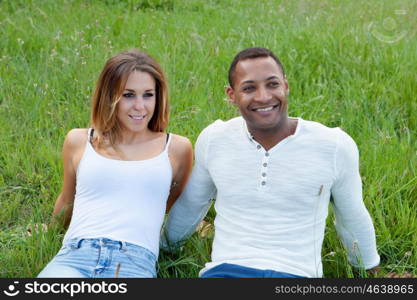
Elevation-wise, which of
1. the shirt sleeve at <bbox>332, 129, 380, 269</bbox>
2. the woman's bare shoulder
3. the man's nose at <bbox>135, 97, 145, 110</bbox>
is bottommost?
the shirt sleeve at <bbox>332, 129, 380, 269</bbox>

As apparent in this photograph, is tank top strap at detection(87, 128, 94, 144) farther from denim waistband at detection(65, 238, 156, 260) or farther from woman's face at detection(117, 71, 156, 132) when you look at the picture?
denim waistband at detection(65, 238, 156, 260)

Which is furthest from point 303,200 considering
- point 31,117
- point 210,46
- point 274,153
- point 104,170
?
point 210,46

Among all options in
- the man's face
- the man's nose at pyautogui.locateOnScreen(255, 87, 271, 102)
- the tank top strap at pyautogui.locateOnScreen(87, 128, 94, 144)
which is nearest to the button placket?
the man's face

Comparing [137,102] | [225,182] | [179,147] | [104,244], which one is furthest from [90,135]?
[225,182]

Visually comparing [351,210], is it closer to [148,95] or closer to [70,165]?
[148,95]

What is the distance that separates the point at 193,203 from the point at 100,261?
0.59m

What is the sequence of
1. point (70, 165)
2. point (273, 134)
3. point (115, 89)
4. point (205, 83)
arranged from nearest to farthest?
point (273, 134) → point (115, 89) → point (70, 165) → point (205, 83)

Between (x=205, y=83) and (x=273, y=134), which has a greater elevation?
(x=205, y=83)

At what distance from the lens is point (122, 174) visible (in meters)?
2.87

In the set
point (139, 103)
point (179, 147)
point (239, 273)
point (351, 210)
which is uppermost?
point (139, 103)

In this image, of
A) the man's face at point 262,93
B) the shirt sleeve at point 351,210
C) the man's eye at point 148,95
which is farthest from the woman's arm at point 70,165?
the shirt sleeve at point 351,210

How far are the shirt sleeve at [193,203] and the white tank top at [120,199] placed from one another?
124mm

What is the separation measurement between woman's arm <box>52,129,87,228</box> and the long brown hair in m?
0.10

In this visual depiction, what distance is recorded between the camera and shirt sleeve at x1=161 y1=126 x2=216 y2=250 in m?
2.87
